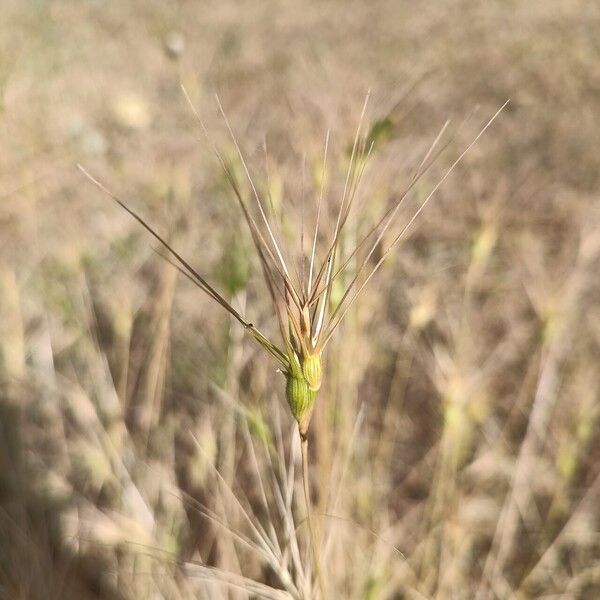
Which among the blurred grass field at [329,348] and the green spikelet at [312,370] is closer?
the green spikelet at [312,370]

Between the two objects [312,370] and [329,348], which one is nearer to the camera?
[312,370]

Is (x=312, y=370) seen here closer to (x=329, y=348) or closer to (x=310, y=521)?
(x=310, y=521)

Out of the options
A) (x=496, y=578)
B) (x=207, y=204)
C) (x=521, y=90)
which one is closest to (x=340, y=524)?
(x=496, y=578)

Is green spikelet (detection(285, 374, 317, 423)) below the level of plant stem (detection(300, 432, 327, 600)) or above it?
above

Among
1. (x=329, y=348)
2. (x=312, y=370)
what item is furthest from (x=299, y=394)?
(x=329, y=348)
